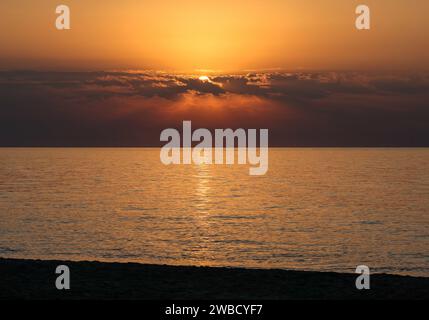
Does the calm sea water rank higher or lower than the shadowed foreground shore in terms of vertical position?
higher

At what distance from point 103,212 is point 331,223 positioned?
2338 cm

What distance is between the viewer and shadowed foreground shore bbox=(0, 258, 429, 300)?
16578 millimetres

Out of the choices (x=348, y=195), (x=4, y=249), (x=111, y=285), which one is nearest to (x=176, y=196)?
(x=348, y=195)

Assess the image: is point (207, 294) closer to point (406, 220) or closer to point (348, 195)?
point (406, 220)

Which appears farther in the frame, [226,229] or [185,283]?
[226,229]

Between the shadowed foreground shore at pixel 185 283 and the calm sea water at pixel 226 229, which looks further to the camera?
the calm sea water at pixel 226 229

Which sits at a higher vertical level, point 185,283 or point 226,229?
point 226,229

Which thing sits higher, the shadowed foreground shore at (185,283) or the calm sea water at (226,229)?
the calm sea water at (226,229)

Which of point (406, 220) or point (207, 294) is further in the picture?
point (406, 220)

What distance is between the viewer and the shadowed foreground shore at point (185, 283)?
54.4 feet

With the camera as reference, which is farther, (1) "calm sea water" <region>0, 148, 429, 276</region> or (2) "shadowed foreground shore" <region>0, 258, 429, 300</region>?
(1) "calm sea water" <region>0, 148, 429, 276</region>

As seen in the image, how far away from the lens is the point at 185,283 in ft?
59.6

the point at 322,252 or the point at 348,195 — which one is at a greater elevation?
the point at 348,195
